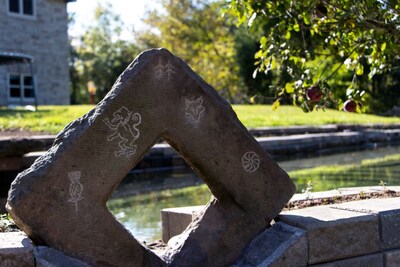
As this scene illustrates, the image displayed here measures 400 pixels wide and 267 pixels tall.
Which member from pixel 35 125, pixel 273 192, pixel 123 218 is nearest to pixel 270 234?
pixel 273 192

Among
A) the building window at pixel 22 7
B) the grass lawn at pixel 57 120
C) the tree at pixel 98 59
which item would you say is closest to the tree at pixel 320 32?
the grass lawn at pixel 57 120

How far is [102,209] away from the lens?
304 centimetres

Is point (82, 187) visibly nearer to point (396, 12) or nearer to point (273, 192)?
point (273, 192)

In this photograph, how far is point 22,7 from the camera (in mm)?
26266

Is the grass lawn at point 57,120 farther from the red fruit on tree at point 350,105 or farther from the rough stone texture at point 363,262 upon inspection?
the rough stone texture at point 363,262

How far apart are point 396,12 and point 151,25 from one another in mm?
30636

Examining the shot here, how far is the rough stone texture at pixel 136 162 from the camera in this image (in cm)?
291

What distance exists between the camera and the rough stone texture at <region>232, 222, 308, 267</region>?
129 inches

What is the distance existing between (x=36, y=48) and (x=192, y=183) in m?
19.3

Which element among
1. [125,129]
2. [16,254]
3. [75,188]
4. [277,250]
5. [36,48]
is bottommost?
[277,250]

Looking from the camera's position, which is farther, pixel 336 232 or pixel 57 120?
pixel 57 120

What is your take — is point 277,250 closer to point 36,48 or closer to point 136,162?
point 136,162

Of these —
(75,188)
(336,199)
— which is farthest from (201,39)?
(75,188)

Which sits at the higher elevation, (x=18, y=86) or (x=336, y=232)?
(x=18, y=86)
